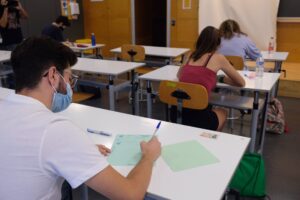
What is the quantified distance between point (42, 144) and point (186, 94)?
1.46 metres

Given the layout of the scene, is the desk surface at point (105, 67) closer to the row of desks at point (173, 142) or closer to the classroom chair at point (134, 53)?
the classroom chair at point (134, 53)

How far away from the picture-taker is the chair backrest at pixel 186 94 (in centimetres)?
215

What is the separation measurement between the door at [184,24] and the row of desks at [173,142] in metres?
4.72

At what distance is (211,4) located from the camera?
5.81 metres

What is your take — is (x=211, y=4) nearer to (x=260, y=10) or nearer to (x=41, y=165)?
(x=260, y=10)

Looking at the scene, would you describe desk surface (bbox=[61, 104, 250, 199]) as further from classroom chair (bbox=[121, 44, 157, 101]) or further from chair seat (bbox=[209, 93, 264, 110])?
classroom chair (bbox=[121, 44, 157, 101])

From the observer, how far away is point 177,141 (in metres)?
1.49

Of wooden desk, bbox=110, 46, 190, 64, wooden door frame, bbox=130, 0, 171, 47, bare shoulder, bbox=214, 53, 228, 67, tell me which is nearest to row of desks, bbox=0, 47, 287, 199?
bare shoulder, bbox=214, 53, 228, 67

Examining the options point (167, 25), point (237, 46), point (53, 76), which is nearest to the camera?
point (53, 76)

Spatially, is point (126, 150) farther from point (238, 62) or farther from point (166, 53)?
point (166, 53)

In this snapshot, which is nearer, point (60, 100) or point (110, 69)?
point (60, 100)

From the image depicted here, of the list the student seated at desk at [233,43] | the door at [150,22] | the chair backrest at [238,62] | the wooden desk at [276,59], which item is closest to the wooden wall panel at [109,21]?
the door at [150,22]

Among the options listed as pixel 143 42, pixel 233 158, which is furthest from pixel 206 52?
pixel 143 42

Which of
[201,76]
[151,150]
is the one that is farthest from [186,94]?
[151,150]
